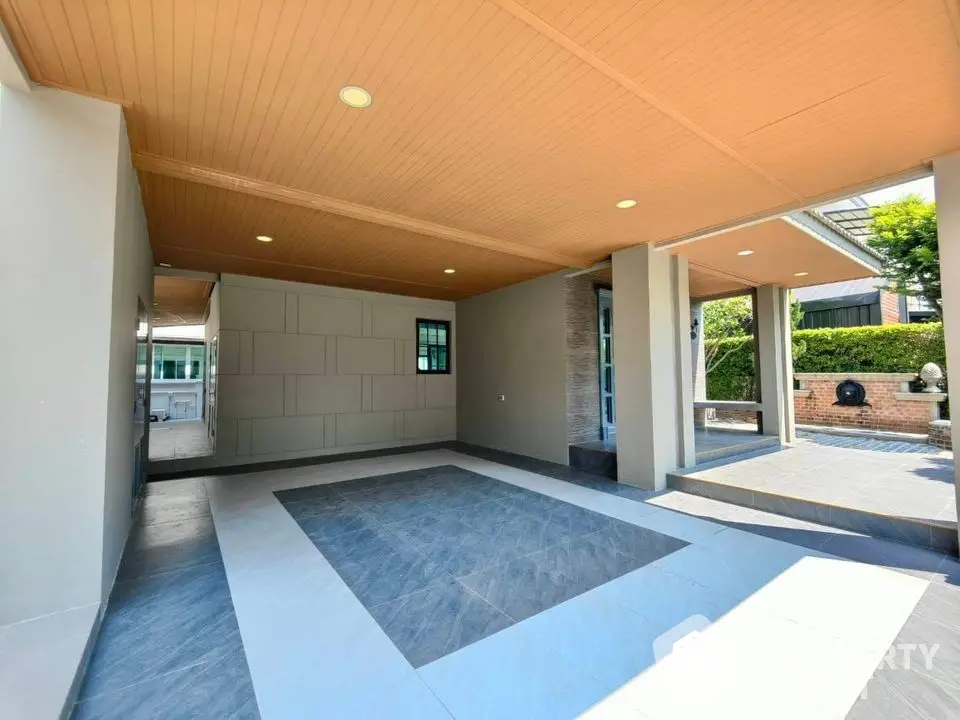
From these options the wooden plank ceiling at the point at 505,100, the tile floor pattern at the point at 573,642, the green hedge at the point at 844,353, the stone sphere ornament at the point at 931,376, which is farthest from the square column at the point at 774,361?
the tile floor pattern at the point at 573,642

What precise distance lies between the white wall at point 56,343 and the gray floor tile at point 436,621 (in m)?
1.66

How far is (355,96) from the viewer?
242cm

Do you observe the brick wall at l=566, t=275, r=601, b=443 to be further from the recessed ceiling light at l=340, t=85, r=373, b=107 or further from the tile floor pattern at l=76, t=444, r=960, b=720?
the recessed ceiling light at l=340, t=85, r=373, b=107

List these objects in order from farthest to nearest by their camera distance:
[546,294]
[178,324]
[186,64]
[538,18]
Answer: [178,324] < [546,294] < [186,64] < [538,18]

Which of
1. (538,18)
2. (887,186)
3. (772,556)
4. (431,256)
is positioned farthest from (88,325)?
(887,186)

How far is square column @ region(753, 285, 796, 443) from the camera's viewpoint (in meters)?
7.06

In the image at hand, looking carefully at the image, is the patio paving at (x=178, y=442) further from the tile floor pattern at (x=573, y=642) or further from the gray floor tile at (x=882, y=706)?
the gray floor tile at (x=882, y=706)

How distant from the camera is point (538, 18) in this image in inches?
73.8

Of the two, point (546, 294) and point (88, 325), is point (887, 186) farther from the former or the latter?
point (88, 325)

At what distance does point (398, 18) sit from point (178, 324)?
1376 cm

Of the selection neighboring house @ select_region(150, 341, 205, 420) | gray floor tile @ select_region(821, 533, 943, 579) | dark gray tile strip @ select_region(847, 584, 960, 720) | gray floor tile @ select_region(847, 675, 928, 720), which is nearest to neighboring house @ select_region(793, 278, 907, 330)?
gray floor tile @ select_region(821, 533, 943, 579)

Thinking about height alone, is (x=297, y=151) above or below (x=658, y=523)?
above

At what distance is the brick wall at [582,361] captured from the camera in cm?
629

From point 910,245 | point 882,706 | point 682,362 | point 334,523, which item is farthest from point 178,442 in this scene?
point 910,245
